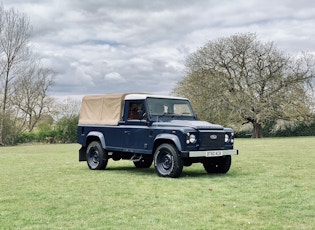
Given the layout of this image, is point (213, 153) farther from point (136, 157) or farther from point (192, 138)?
point (136, 157)

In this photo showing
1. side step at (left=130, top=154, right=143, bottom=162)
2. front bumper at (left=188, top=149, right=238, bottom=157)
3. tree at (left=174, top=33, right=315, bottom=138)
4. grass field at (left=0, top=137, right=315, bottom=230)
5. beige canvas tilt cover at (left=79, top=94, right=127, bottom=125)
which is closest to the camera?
grass field at (left=0, top=137, right=315, bottom=230)

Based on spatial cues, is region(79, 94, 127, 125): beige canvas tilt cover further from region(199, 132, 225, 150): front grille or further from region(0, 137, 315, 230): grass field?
region(199, 132, 225, 150): front grille

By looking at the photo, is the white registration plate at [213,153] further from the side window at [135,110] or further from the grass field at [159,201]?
the side window at [135,110]

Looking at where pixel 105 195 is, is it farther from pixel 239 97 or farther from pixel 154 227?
pixel 239 97

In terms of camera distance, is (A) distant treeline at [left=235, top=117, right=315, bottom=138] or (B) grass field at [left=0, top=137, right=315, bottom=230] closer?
(B) grass field at [left=0, top=137, right=315, bottom=230]

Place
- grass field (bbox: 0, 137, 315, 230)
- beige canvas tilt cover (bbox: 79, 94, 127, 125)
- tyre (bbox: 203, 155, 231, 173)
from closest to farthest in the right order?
grass field (bbox: 0, 137, 315, 230)
tyre (bbox: 203, 155, 231, 173)
beige canvas tilt cover (bbox: 79, 94, 127, 125)

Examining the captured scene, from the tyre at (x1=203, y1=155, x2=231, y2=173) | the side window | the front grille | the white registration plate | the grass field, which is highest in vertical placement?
the side window

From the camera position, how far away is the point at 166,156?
11797mm

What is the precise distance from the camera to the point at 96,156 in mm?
14242

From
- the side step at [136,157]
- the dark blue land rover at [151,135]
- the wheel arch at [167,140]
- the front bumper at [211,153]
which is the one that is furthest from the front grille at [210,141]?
the side step at [136,157]

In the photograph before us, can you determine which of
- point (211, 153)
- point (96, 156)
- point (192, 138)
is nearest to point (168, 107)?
point (192, 138)

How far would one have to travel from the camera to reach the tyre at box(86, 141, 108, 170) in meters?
13.8

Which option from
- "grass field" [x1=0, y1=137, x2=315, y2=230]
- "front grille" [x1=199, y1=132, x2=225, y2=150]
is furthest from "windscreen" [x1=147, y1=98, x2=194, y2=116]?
"grass field" [x1=0, y1=137, x2=315, y2=230]

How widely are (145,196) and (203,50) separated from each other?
126 ft
